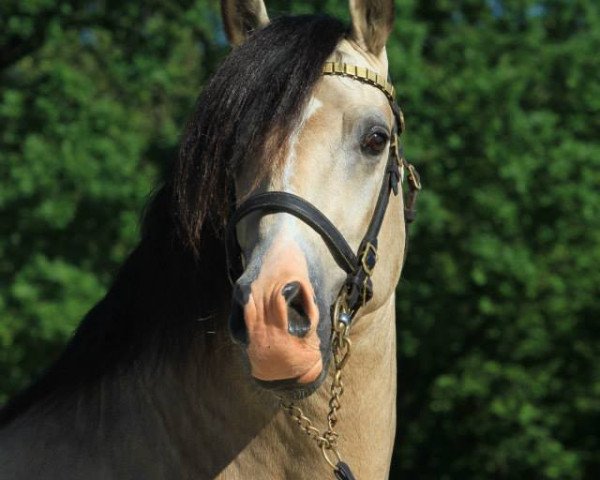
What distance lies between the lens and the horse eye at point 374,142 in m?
3.01

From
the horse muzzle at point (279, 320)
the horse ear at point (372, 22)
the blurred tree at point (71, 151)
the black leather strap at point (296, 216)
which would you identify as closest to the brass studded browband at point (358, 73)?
the horse ear at point (372, 22)

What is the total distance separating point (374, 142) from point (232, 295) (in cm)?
68

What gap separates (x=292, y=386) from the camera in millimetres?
2689

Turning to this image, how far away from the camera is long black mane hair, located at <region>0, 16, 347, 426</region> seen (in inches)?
113

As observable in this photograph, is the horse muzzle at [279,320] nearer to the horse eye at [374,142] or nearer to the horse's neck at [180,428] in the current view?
the horse's neck at [180,428]

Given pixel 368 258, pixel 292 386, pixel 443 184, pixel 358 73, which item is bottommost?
pixel 292 386

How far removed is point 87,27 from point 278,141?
7.83 meters

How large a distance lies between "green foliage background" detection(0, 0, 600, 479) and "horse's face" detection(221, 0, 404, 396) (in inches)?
230

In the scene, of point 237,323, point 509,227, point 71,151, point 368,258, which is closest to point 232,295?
point 237,323

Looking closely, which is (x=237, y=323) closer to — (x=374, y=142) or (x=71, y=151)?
(x=374, y=142)

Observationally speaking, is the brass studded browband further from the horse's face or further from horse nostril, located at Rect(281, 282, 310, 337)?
horse nostril, located at Rect(281, 282, 310, 337)

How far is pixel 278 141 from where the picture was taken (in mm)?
2852

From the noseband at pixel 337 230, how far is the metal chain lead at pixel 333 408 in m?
0.04

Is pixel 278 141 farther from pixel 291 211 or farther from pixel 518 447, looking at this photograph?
pixel 518 447
